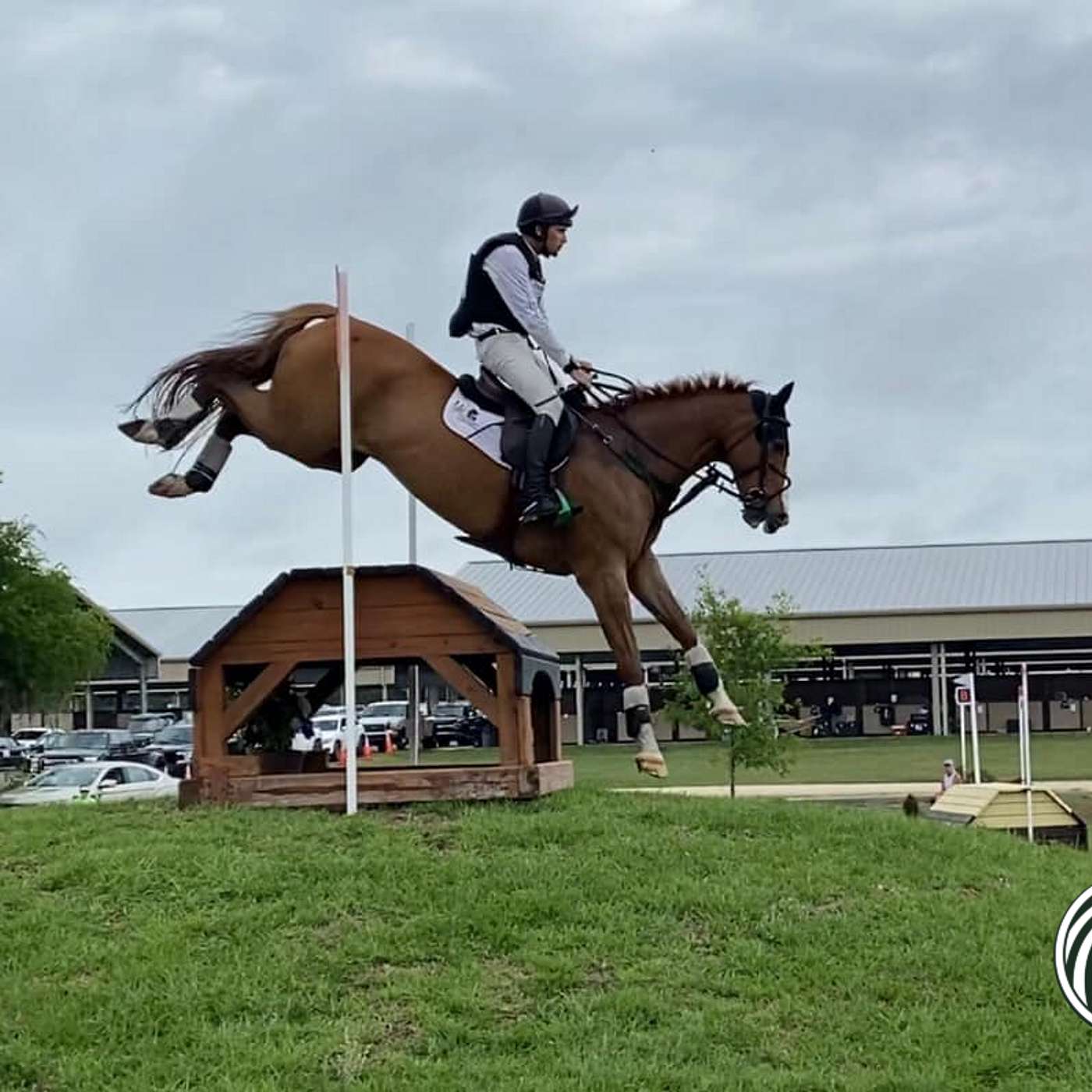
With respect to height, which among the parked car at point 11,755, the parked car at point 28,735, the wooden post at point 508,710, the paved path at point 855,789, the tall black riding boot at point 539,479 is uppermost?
the tall black riding boot at point 539,479

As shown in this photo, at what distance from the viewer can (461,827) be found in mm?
8570

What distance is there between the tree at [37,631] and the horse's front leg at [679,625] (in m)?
34.6

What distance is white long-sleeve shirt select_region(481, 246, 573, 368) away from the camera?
9023 millimetres

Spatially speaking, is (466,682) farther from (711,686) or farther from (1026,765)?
(1026,765)

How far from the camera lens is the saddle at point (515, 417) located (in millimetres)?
8914

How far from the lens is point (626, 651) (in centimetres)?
906

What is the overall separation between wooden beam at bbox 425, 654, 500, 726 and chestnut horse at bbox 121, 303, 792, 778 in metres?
0.74

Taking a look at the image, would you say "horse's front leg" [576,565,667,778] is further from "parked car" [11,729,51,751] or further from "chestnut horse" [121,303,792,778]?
"parked car" [11,729,51,751]

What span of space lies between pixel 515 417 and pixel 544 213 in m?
1.14

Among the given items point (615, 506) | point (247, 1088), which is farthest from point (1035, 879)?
point (247, 1088)

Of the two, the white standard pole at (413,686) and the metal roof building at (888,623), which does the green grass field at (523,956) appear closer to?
the white standard pole at (413,686)

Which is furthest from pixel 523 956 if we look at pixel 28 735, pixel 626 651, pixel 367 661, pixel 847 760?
pixel 28 735

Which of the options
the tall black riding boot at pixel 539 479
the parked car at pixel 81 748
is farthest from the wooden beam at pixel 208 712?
the parked car at pixel 81 748

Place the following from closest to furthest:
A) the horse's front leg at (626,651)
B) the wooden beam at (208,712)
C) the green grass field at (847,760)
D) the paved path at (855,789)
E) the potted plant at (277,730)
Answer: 1. the horse's front leg at (626,651)
2. the wooden beam at (208,712)
3. the potted plant at (277,730)
4. the paved path at (855,789)
5. the green grass field at (847,760)
